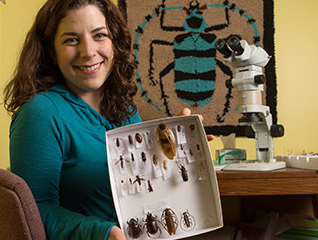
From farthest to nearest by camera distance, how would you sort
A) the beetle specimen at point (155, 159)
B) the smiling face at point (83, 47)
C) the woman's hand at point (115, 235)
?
the smiling face at point (83, 47) → the beetle specimen at point (155, 159) → the woman's hand at point (115, 235)

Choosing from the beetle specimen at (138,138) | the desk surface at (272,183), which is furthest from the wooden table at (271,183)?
the beetle specimen at (138,138)

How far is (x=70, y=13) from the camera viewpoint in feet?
2.92

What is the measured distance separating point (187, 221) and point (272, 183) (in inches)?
15.9

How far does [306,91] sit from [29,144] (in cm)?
170

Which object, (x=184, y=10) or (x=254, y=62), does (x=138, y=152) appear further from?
(x=184, y=10)

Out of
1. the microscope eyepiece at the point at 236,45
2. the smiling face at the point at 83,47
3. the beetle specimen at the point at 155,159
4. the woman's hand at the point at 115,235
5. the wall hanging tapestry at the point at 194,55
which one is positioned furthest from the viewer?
the wall hanging tapestry at the point at 194,55

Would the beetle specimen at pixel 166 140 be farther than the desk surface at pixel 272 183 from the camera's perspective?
No

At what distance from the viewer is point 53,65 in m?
0.99

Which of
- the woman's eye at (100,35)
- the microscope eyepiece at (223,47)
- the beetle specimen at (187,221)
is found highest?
the woman's eye at (100,35)

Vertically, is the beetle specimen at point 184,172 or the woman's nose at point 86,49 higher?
the woman's nose at point 86,49

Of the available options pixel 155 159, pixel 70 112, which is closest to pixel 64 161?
pixel 70 112

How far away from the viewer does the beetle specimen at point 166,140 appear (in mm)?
757

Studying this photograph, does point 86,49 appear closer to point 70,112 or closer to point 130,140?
point 70,112

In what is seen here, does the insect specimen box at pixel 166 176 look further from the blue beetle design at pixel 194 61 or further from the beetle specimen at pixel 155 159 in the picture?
the blue beetle design at pixel 194 61
